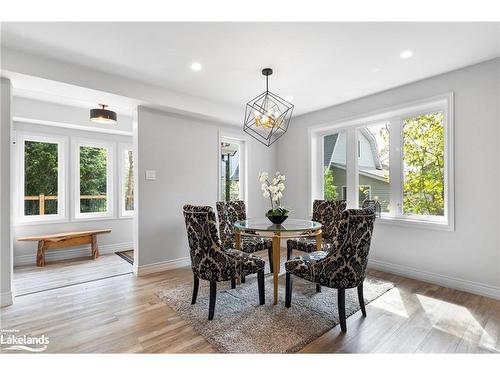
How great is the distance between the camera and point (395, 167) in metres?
3.43

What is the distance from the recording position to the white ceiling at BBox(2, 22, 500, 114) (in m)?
2.04

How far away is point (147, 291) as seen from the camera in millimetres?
2768

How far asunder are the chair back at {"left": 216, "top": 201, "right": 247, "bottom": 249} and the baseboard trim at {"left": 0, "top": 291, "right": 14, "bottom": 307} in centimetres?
217

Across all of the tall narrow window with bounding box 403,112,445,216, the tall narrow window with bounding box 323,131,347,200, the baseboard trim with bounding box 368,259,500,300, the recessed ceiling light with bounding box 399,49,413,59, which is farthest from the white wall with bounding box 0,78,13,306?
the tall narrow window with bounding box 403,112,445,216

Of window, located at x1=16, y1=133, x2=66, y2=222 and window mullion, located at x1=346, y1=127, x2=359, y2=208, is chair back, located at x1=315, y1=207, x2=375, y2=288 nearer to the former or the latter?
window mullion, located at x1=346, y1=127, x2=359, y2=208

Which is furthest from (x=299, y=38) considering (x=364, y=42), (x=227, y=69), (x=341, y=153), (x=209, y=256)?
(x=341, y=153)

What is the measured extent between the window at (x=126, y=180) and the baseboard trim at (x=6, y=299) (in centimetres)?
238

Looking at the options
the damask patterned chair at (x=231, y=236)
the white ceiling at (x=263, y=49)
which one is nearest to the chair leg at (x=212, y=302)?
the damask patterned chair at (x=231, y=236)

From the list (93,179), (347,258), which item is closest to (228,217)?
(347,258)

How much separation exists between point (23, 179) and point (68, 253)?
1376 millimetres

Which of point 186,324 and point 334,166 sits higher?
point 334,166

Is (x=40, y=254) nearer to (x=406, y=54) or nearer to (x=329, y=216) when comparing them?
(x=329, y=216)
